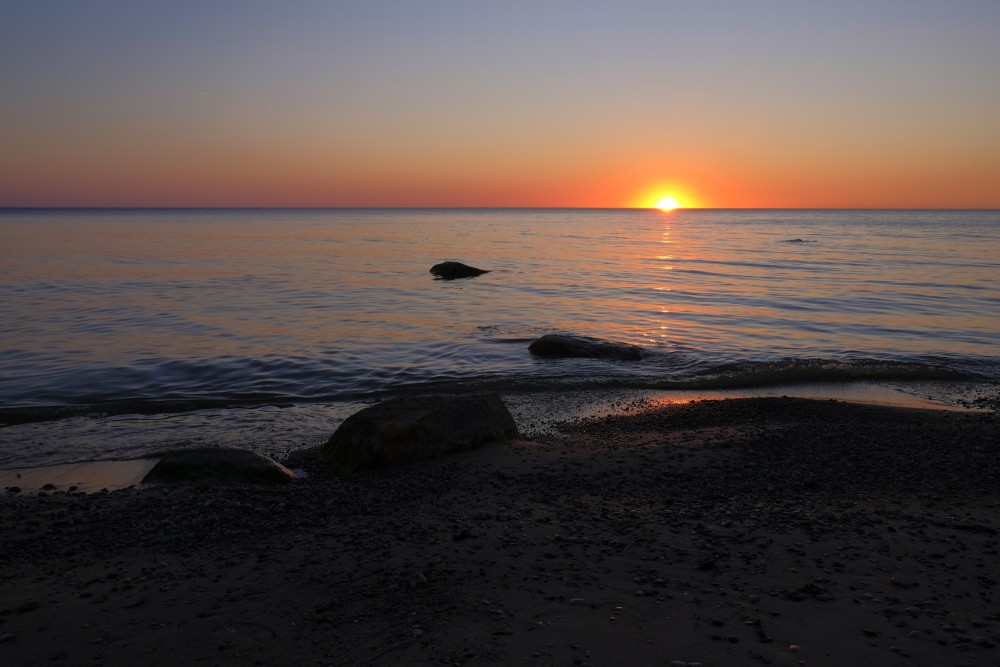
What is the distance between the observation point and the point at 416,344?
18.0 meters

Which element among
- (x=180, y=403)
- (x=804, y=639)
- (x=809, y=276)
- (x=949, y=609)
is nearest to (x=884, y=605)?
(x=949, y=609)

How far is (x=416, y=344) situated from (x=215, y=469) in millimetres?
10025

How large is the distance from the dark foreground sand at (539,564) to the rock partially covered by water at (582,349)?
7389mm

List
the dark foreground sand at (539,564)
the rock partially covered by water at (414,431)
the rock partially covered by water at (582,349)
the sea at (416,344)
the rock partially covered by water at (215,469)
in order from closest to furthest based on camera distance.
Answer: the dark foreground sand at (539,564), the rock partially covered by water at (215,469), the rock partially covered by water at (414,431), the sea at (416,344), the rock partially covered by water at (582,349)

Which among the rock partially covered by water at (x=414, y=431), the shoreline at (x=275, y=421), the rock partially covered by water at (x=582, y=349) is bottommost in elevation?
the shoreline at (x=275, y=421)

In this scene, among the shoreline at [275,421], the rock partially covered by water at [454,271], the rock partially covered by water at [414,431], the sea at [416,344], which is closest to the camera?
the rock partially covered by water at [414,431]

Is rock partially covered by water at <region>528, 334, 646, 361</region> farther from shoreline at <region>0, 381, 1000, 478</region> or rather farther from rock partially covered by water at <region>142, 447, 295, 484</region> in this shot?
rock partially covered by water at <region>142, 447, 295, 484</region>

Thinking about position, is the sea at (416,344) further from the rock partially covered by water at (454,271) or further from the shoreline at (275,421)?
the rock partially covered by water at (454,271)

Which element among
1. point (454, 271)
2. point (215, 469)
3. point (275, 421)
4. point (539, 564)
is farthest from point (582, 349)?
point (454, 271)

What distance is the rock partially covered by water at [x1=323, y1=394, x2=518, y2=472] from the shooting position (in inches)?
337

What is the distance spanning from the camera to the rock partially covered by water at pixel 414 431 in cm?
857

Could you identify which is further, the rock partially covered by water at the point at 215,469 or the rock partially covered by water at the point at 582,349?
the rock partially covered by water at the point at 582,349

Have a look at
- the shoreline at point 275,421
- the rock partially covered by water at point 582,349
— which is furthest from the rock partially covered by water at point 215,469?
the rock partially covered by water at point 582,349

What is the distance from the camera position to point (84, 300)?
81.9ft
